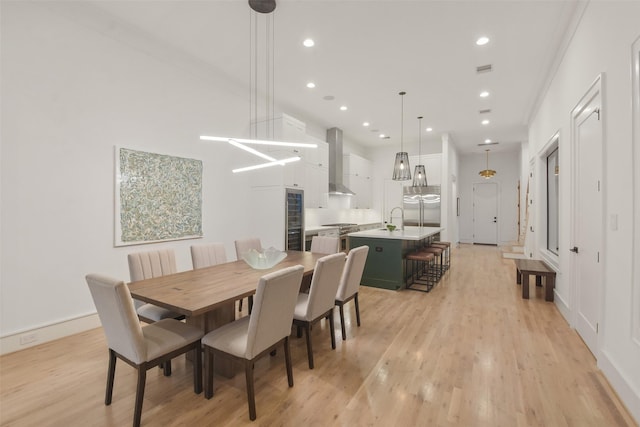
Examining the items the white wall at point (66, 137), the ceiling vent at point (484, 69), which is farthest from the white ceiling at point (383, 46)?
the white wall at point (66, 137)

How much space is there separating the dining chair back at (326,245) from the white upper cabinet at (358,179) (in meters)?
3.93

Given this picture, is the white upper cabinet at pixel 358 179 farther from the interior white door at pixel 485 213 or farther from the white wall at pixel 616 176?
the white wall at pixel 616 176

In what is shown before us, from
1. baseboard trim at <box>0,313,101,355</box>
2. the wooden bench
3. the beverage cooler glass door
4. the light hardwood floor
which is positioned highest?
the beverage cooler glass door

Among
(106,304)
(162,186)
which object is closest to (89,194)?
(162,186)

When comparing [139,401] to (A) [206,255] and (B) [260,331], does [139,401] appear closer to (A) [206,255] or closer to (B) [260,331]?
(B) [260,331]

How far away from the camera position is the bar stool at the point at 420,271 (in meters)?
4.67

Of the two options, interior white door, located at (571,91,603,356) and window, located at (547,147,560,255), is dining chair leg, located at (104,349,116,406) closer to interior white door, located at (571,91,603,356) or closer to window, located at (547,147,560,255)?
interior white door, located at (571,91,603,356)

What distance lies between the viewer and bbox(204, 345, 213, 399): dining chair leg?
199 cm

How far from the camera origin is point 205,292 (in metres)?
2.11

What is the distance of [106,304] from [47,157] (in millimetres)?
2083

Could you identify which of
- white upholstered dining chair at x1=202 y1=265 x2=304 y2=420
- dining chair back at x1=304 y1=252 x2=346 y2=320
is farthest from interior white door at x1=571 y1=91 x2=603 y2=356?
white upholstered dining chair at x1=202 y1=265 x2=304 y2=420

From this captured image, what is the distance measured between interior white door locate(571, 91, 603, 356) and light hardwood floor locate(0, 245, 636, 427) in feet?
1.02

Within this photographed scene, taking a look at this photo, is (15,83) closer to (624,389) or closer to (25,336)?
(25,336)

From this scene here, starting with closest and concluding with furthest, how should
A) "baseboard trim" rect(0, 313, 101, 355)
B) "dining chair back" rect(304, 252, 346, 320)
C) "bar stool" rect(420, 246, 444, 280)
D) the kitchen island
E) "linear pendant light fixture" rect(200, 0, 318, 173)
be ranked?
"dining chair back" rect(304, 252, 346, 320) → "baseboard trim" rect(0, 313, 101, 355) → "linear pendant light fixture" rect(200, 0, 318, 173) → the kitchen island → "bar stool" rect(420, 246, 444, 280)
